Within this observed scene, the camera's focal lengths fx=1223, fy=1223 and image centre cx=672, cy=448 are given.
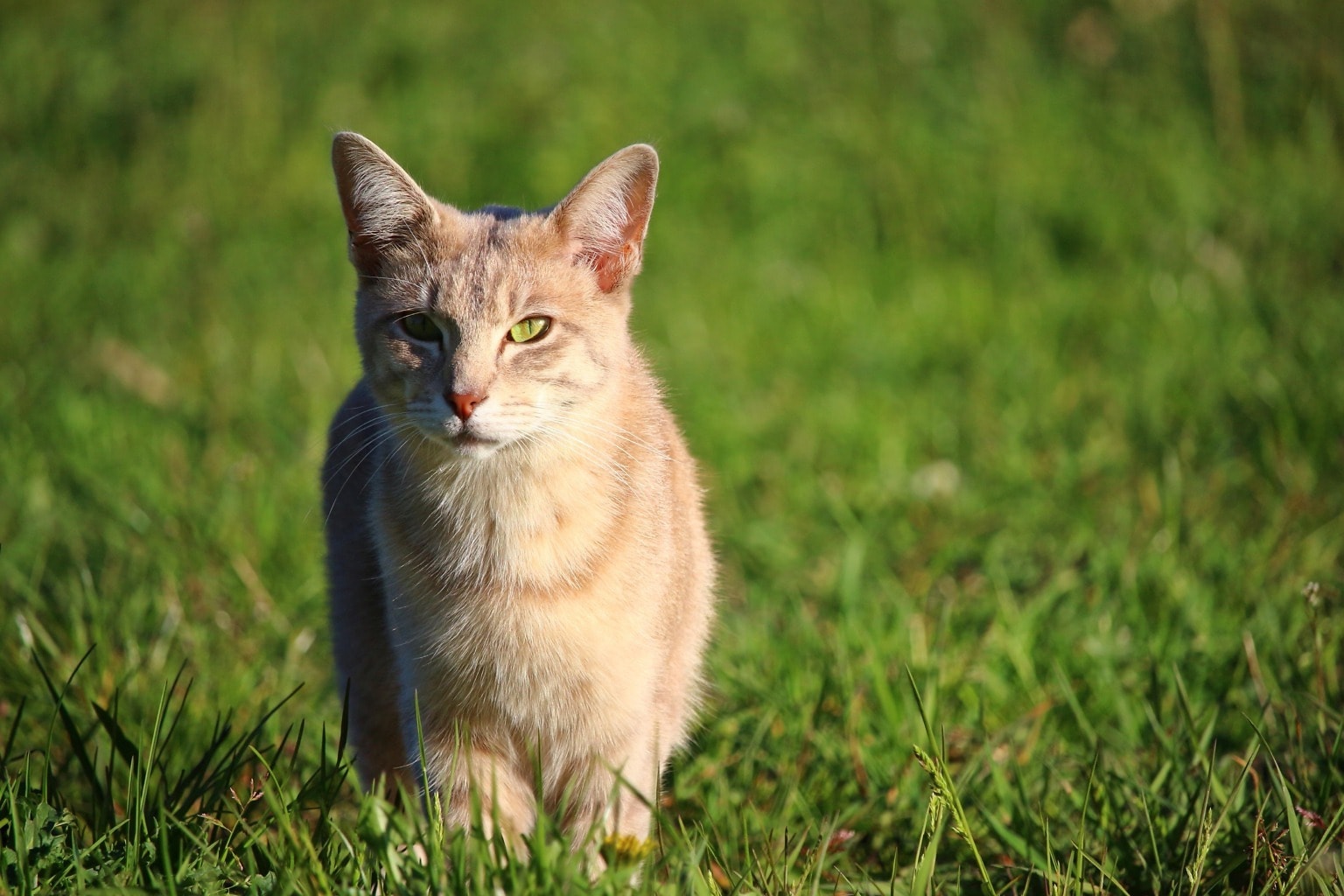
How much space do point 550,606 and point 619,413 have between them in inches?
18.6

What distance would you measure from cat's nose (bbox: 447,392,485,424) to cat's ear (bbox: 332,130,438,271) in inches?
19.4

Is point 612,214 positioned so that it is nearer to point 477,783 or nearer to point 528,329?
point 528,329

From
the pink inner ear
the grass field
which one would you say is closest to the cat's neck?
the pink inner ear

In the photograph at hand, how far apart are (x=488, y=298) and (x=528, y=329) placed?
0.38 ft

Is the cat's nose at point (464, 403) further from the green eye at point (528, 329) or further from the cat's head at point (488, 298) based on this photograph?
the green eye at point (528, 329)

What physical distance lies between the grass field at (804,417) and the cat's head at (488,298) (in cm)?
73

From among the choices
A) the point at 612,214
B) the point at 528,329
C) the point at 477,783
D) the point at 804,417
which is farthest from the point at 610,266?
the point at 804,417

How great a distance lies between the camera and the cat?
2.50 metres

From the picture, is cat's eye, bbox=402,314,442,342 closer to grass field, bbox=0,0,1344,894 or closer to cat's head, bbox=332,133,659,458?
cat's head, bbox=332,133,659,458

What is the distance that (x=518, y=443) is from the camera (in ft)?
8.34

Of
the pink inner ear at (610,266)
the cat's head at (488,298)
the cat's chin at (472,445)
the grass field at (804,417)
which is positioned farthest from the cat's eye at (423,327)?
the grass field at (804,417)

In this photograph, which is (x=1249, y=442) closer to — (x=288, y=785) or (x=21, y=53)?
(x=288, y=785)

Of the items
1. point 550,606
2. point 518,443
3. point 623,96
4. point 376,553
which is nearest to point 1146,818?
point 550,606

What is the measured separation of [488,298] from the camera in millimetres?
2566
